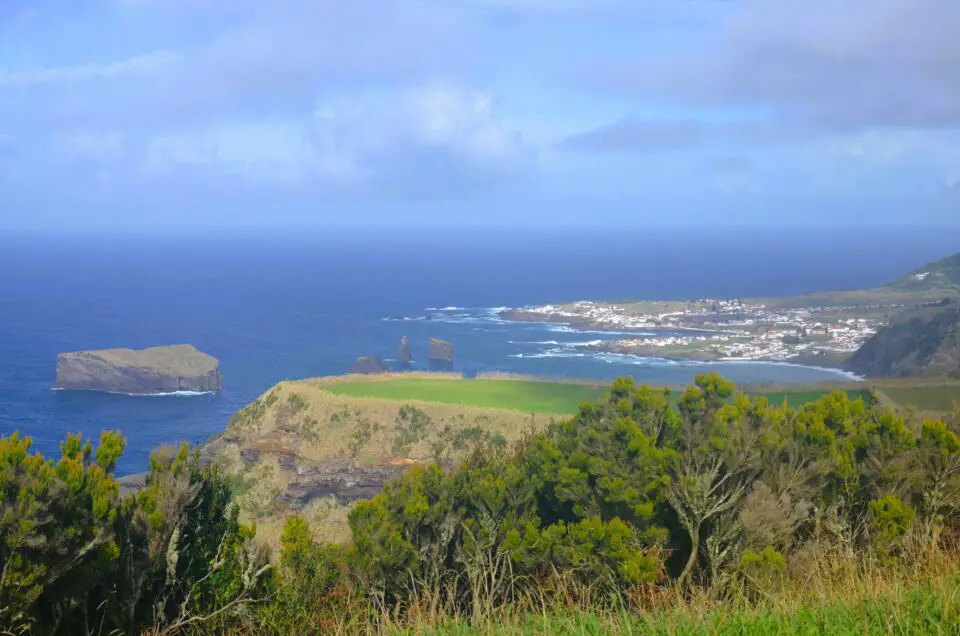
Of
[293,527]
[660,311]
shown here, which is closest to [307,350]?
[660,311]

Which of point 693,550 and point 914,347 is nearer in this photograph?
point 693,550

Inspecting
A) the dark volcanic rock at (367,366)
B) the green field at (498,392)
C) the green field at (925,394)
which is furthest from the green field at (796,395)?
the dark volcanic rock at (367,366)

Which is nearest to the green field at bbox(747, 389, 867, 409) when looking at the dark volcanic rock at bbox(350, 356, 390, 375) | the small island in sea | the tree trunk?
the tree trunk

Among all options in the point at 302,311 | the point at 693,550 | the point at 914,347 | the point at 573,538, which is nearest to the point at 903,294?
the point at 914,347

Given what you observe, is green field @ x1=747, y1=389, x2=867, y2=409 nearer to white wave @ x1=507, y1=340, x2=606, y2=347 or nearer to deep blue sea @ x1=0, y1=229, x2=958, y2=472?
deep blue sea @ x1=0, y1=229, x2=958, y2=472

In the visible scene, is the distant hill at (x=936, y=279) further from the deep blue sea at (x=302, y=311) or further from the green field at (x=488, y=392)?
the green field at (x=488, y=392)

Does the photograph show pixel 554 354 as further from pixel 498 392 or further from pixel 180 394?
pixel 498 392

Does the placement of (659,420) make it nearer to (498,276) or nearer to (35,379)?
(35,379)
